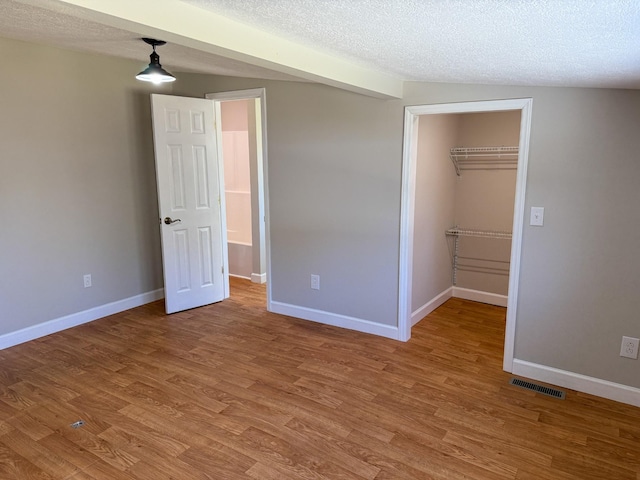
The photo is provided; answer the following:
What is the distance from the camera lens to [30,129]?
3.42 m

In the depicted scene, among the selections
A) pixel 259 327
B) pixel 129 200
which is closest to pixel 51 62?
pixel 129 200

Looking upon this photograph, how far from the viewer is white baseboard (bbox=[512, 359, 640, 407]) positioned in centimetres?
272

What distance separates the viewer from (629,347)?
2.68 m

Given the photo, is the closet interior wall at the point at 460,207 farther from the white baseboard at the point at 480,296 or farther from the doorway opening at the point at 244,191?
the doorway opening at the point at 244,191

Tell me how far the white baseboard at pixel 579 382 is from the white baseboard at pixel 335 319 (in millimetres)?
1009

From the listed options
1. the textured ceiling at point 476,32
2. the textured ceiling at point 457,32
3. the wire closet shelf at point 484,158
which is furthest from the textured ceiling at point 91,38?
the wire closet shelf at point 484,158

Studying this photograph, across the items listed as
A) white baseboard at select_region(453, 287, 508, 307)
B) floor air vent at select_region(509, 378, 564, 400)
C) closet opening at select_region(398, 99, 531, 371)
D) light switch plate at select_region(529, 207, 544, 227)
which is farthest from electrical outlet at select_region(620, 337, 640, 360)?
Result: white baseboard at select_region(453, 287, 508, 307)

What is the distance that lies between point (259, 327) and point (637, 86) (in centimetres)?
319

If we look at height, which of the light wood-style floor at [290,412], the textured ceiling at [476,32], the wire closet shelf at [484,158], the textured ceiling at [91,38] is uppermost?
the textured ceiling at [91,38]

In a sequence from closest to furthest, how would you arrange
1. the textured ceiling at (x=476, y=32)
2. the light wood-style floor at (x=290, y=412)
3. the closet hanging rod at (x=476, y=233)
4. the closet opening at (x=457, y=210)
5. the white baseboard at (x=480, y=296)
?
the textured ceiling at (x=476, y=32) < the light wood-style floor at (x=290, y=412) < the closet opening at (x=457, y=210) < the closet hanging rod at (x=476, y=233) < the white baseboard at (x=480, y=296)

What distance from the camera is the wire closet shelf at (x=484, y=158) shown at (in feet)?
13.9

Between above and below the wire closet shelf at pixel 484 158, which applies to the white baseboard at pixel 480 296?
below

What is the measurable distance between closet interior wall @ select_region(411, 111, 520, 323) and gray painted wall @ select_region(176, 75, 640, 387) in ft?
1.56

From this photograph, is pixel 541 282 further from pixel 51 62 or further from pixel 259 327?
pixel 51 62
